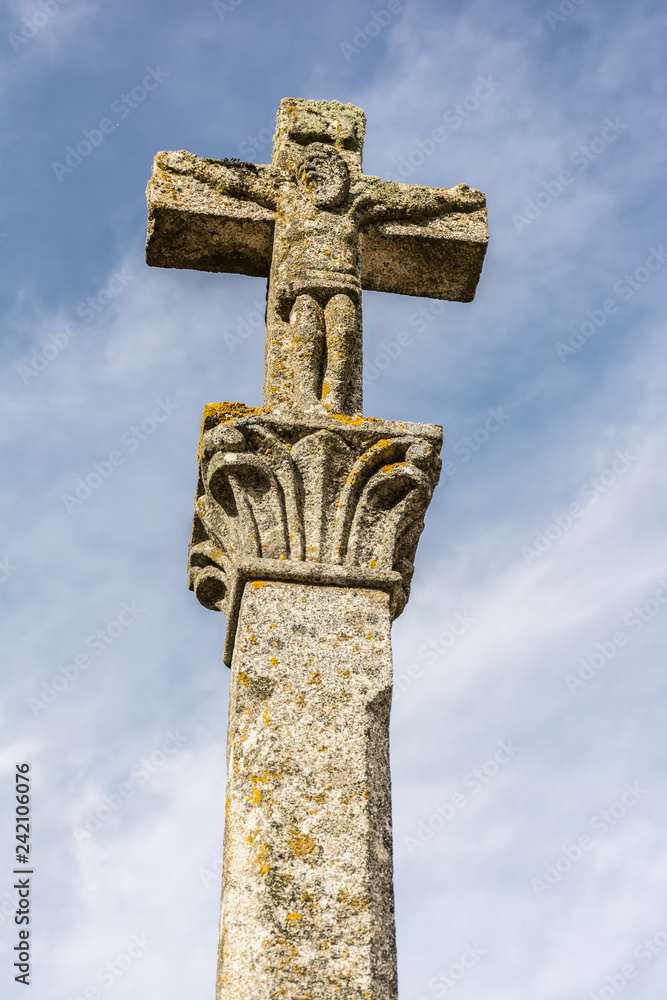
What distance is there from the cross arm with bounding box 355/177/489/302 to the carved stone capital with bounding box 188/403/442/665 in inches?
74.6

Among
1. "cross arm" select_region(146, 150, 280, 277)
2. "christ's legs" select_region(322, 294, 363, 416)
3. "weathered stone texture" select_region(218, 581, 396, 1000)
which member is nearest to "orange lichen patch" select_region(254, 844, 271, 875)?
"weathered stone texture" select_region(218, 581, 396, 1000)

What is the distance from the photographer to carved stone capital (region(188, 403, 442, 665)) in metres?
5.04

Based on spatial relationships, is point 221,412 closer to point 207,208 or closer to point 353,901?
point 207,208

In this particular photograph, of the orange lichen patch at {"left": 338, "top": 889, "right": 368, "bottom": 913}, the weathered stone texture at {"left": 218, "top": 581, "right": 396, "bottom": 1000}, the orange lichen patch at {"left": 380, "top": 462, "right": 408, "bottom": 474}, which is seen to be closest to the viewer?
the weathered stone texture at {"left": 218, "top": 581, "right": 396, "bottom": 1000}

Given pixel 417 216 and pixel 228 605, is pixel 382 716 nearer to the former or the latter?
pixel 228 605

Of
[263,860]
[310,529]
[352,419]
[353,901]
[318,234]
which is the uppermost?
[318,234]

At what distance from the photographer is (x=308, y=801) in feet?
14.4

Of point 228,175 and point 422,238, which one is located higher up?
point 228,175

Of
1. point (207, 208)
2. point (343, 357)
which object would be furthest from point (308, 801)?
A: point (207, 208)

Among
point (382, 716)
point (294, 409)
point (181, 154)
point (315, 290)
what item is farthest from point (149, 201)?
point (382, 716)

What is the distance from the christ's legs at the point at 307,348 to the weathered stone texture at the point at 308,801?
4.08 ft

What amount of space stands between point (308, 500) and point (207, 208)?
2.37 metres

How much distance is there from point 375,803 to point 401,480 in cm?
151

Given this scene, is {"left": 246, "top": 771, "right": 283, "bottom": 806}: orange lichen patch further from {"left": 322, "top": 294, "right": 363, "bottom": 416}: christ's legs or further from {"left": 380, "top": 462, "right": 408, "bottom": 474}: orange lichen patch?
{"left": 322, "top": 294, "right": 363, "bottom": 416}: christ's legs
